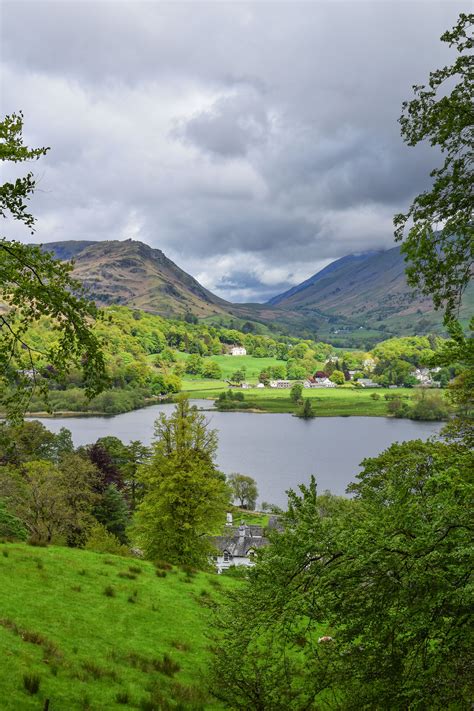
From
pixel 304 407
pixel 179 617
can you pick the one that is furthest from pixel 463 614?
pixel 304 407

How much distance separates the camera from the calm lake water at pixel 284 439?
74.2m

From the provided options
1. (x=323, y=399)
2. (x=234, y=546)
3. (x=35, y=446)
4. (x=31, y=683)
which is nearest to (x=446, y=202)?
(x=31, y=683)

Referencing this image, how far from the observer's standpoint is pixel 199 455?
24922 millimetres

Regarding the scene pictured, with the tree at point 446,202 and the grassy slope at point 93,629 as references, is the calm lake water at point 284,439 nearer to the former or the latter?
the grassy slope at point 93,629

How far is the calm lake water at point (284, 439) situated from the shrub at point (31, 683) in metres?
58.6

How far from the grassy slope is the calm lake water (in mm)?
52147

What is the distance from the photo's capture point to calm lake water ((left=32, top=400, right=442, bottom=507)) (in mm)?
74200

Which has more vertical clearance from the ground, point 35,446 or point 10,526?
point 10,526

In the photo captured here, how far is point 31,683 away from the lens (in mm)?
7844

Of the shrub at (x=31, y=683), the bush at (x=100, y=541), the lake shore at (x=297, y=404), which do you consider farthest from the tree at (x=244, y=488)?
the shrub at (x=31, y=683)

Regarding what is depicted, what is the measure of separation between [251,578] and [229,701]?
6.93 feet

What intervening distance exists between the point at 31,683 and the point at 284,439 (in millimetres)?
93801

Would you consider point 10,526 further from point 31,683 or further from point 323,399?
point 323,399

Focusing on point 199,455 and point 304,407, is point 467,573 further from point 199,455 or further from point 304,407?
point 304,407
